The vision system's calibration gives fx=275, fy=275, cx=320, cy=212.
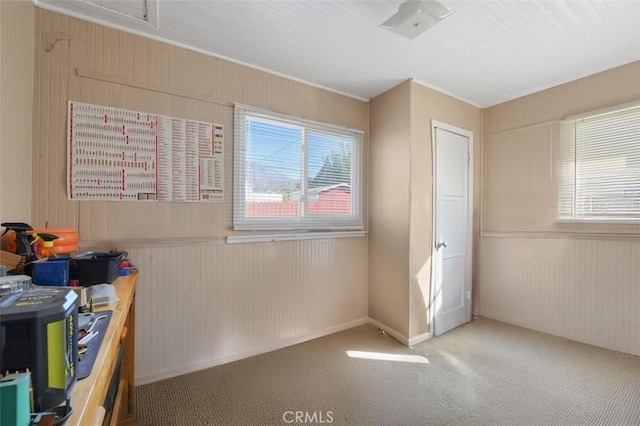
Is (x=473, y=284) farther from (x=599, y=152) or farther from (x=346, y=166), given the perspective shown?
(x=346, y=166)

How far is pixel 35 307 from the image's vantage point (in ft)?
1.85

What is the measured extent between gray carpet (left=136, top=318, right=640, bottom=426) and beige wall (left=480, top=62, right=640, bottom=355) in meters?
0.32

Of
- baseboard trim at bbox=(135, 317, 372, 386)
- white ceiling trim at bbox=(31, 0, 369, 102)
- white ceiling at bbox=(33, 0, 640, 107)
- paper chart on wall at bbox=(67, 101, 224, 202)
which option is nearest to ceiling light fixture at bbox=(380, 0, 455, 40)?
white ceiling at bbox=(33, 0, 640, 107)

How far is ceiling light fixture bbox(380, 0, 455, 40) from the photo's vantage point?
167 cm

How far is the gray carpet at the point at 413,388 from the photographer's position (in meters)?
1.76

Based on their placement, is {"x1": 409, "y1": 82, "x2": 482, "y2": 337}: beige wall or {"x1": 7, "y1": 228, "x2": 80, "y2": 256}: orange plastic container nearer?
{"x1": 7, "y1": 228, "x2": 80, "y2": 256}: orange plastic container

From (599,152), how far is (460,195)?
1237mm

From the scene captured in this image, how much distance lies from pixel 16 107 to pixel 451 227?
11.9 feet

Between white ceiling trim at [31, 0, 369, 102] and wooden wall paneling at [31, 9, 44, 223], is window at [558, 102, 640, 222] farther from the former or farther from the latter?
wooden wall paneling at [31, 9, 44, 223]

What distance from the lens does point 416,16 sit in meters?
1.72

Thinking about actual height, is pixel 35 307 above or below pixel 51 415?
above

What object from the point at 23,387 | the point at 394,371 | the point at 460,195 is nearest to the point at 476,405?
the point at 394,371

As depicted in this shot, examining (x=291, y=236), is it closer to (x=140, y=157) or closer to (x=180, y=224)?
(x=180, y=224)

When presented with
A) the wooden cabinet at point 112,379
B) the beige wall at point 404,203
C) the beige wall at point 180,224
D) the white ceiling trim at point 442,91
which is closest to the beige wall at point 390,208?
the beige wall at point 404,203
